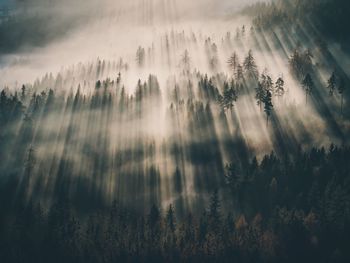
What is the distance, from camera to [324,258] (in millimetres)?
184375

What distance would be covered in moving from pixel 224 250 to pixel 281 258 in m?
20.7

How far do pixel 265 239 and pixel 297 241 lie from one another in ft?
36.7

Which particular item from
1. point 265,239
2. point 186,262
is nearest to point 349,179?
point 265,239

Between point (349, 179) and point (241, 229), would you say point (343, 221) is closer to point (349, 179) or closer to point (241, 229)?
point (349, 179)

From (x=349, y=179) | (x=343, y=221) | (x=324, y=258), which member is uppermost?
(x=349, y=179)

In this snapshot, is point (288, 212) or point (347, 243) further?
point (288, 212)

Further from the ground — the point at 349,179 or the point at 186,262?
the point at 349,179

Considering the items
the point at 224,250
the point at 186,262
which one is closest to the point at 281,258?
the point at 224,250

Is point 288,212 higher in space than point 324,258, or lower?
higher

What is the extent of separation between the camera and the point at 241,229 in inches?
7864

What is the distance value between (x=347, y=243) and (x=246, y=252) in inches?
1367

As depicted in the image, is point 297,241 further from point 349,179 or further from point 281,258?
point 349,179

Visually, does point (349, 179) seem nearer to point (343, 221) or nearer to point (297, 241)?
point (343, 221)

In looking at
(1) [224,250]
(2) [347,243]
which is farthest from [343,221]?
(1) [224,250]
